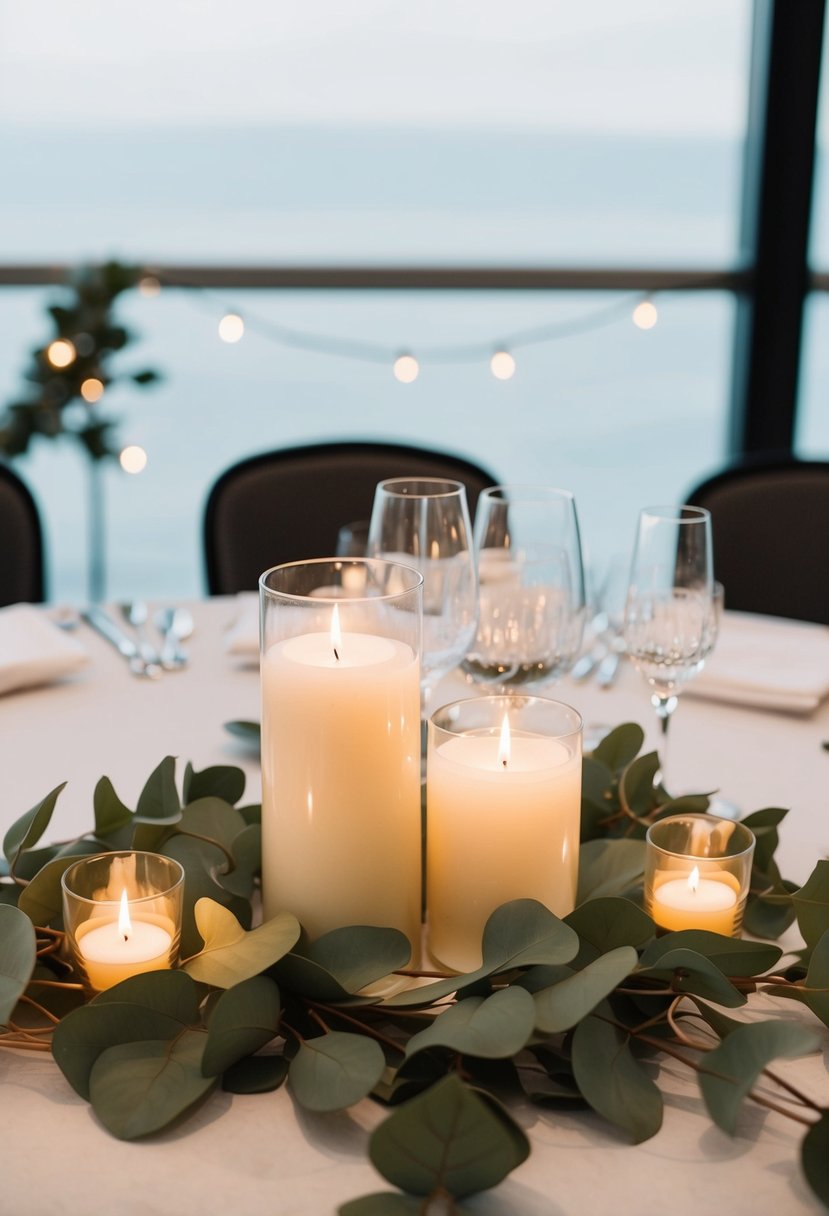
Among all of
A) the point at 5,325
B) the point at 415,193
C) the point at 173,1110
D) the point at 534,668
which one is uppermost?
the point at 415,193

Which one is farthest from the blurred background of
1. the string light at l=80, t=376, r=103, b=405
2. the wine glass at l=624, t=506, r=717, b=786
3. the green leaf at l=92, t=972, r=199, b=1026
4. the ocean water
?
the green leaf at l=92, t=972, r=199, b=1026

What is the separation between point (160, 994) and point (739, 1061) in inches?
10.7

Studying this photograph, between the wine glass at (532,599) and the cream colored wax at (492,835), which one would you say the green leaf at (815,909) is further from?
the wine glass at (532,599)

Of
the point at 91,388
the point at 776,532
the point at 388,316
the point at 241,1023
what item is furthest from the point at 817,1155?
the point at 388,316

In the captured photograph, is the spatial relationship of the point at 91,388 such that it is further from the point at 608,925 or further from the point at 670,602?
the point at 608,925

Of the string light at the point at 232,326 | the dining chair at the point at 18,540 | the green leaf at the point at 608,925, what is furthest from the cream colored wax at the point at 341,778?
the string light at the point at 232,326

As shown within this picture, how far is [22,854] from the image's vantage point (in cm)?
75

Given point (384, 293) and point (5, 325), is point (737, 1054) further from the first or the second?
point (5, 325)

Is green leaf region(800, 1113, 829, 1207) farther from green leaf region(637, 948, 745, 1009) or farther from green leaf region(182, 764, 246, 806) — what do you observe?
green leaf region(182, 764, 246, 806)

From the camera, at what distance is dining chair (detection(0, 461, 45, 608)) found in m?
1.87

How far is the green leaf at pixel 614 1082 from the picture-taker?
1.87 feet

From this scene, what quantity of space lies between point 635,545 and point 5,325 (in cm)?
307

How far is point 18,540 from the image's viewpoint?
187 centimetres

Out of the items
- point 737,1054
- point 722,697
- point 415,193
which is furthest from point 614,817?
point 415,193
